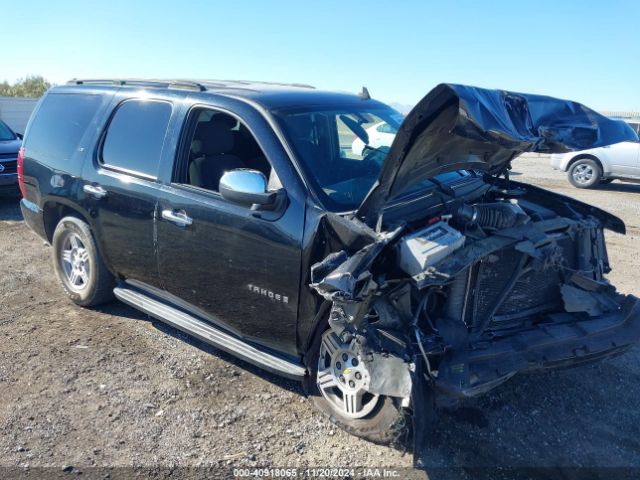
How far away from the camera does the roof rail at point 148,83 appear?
13.3 ft

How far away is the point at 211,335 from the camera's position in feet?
12.5

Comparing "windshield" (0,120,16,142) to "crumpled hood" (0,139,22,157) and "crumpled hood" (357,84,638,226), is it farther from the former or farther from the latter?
"crumpled hood" (357,84,638,226)

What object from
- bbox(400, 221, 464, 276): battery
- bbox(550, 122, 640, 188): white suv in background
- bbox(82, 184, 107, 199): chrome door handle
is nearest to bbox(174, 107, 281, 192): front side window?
bbox(82, 184, 107, 199): chrome door handle

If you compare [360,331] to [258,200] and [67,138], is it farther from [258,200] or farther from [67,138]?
[67,138]

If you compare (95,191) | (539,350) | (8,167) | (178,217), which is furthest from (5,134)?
(539,350)

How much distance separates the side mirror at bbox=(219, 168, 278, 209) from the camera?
318cm

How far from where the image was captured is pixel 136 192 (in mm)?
4090

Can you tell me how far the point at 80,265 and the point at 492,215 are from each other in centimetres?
373

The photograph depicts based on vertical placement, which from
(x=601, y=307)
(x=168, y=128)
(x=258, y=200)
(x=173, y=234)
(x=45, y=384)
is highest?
(x=168, y=128)

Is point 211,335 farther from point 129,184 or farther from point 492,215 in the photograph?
point 492,215

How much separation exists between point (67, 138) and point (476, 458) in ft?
14.0

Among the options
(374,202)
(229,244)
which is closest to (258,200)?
(229,244)

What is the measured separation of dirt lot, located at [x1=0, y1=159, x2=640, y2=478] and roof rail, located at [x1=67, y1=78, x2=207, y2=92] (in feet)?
6.72

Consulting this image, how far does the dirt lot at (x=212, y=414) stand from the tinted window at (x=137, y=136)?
1461 millimetres
